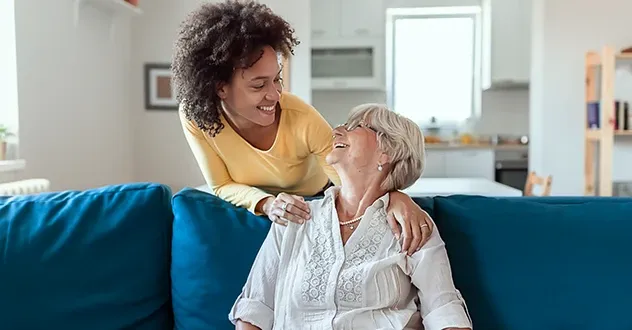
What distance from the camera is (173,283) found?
158 centimetres

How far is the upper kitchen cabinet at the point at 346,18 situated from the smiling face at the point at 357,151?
15.9 feet

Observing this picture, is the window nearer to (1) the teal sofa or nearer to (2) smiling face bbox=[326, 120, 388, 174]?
(1) the teal sofa

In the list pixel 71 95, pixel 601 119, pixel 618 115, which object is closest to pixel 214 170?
pixel 71 95

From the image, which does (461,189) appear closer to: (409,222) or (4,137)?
(409,222)

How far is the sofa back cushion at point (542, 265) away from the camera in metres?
1.44

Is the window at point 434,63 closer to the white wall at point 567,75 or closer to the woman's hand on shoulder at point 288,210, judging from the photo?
the white wall at point 567,75

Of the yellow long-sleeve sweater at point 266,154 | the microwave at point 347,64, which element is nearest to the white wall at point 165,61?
the microwave at point 347,64

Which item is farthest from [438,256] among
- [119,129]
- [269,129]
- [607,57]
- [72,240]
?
[119,129]

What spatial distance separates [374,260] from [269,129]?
1.77ft

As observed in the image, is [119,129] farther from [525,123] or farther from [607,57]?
[525,123]

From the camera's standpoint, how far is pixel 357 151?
4.61 feet

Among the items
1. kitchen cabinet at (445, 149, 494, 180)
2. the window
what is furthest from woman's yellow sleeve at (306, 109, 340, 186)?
the window

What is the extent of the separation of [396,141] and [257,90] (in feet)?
1.31

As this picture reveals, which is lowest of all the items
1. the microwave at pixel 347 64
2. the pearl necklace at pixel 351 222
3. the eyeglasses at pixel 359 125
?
the pearl necklace at pixel 351 222
